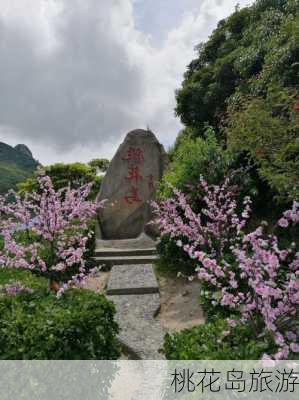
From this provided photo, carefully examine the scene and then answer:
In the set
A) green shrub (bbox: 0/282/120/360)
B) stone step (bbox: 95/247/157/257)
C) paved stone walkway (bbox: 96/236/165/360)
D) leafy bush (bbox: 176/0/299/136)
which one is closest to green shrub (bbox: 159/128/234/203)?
stone step (bbox: 95/247/157/257)

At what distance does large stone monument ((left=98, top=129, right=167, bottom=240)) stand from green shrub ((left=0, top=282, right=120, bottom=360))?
6.50 metres

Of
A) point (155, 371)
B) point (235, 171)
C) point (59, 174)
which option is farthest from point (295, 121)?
point (59, 174)

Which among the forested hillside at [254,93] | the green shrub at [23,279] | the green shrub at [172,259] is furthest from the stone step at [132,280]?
the forested hillside at [254,93]

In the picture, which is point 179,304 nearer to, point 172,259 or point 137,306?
point 137,306

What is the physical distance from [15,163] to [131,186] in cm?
4416

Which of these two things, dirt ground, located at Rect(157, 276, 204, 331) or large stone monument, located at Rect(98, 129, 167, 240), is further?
large stone monument, located at Rect(98, 129, 167, 240)

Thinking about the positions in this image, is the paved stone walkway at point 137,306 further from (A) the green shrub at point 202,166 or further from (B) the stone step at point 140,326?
(A) the green shrub at point 202,166

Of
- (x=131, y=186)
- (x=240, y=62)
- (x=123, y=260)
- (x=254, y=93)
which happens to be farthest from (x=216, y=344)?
(x=240, y=62)

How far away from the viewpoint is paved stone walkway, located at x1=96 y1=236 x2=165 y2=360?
4.63 metres

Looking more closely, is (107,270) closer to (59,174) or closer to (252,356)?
(252,356)

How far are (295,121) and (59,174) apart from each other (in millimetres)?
14477

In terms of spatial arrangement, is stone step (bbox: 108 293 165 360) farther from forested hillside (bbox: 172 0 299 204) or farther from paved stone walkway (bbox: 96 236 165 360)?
forested hillside (bbox: 172 0 299 204)

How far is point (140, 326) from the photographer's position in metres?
5.24

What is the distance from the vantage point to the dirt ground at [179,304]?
5.52 m
